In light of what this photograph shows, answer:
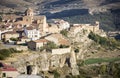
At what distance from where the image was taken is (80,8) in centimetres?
11994

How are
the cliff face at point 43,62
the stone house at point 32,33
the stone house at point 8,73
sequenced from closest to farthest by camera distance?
the stone house at point 8,73 → the cliff face at point 43,62 → the stone house at point 32,33

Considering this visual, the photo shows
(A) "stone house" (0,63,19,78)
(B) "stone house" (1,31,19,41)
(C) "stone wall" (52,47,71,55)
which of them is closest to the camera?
(A) "stone house" (0,63,19,78)

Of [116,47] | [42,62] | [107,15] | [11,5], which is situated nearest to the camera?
[42,62]

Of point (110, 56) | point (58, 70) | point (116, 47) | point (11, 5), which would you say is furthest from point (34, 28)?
point (11, 5)

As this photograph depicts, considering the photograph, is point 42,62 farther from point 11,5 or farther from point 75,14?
point 11,5

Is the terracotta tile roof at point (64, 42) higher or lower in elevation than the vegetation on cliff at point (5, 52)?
lower

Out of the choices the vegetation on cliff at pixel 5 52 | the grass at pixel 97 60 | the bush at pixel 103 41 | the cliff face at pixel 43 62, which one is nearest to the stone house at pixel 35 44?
the cliff face at pixel 43 62

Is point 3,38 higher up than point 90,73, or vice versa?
point 3,38

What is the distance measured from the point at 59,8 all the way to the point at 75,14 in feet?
37.0

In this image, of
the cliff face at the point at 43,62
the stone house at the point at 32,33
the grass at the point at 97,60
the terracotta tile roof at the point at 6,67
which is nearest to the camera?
the terracotta tile roof at the point at 6,67

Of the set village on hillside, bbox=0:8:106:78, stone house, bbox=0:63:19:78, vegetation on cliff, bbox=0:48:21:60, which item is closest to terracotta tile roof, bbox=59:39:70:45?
village on hillside, bbox=0:8:106:78

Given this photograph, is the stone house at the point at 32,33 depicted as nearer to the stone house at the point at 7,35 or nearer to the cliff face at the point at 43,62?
the stone house at the point at 7,35

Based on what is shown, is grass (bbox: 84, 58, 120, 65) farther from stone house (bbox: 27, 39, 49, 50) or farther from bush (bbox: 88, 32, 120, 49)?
stone house (bbox: 27, 39, 49, 50)

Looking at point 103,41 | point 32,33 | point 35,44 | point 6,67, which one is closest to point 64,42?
point 32,33
